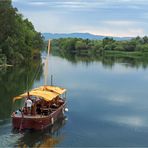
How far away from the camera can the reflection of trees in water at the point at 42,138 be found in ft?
110

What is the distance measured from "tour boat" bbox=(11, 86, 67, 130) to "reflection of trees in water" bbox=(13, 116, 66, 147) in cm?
51

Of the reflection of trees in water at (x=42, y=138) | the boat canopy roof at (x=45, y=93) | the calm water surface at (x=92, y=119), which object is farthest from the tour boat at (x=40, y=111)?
the calm water surface at (x=92, y=119)

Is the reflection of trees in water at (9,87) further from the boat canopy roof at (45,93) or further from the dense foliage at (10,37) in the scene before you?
the dense foliage at (10,37)

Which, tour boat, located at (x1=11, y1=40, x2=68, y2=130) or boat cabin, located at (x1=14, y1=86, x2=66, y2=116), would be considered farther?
boat cabin, located at (x1=14, y1=86, x2=66, y2=116)

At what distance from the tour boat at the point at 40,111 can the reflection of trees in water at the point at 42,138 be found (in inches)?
19.9

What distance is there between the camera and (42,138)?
35.3 meters

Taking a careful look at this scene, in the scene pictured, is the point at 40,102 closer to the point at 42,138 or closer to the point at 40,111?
the point at 40,111

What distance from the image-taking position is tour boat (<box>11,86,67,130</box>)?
35.9 m

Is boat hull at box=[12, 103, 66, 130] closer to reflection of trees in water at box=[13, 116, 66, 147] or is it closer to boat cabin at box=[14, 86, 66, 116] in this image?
reflection of trees in water at box=[13, 116, 66, 147]

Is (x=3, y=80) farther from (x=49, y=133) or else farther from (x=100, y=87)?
(x=49, y=133)

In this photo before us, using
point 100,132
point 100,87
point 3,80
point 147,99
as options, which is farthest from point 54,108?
point 3,80

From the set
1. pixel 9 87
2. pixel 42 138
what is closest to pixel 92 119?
pixel 42 138

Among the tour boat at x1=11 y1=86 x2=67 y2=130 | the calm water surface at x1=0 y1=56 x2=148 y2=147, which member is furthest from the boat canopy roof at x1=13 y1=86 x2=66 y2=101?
the calm water surface at x1=0 y1=56 x2=148 y2=147

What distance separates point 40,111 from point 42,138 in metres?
4.24
